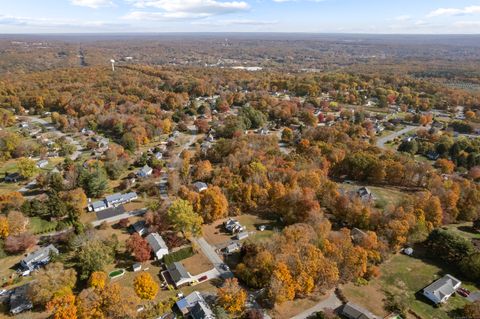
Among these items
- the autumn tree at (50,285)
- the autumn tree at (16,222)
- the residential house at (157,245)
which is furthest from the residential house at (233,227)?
the autumn tree at (16,222)

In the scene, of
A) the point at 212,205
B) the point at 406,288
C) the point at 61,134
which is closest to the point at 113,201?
the point at 212,205

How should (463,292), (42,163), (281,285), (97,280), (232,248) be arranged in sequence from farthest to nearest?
(42,163), (232,248), (463,292), (97,280), (281,285)

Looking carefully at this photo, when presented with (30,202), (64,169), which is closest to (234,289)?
(30,202)

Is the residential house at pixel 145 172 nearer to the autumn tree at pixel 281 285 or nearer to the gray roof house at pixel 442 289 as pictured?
the autumn tree at pixel 281 285

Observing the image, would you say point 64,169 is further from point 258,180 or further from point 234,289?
point 234,289

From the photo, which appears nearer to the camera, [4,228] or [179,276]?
[179,276]

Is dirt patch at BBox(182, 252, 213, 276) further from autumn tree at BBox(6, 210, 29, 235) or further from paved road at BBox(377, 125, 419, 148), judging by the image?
paved road at BBox(377, 125, 419, 148)

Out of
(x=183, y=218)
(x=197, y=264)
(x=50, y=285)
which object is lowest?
(x=197, y=264)

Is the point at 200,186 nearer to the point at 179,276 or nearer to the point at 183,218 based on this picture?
the point at 183,218
